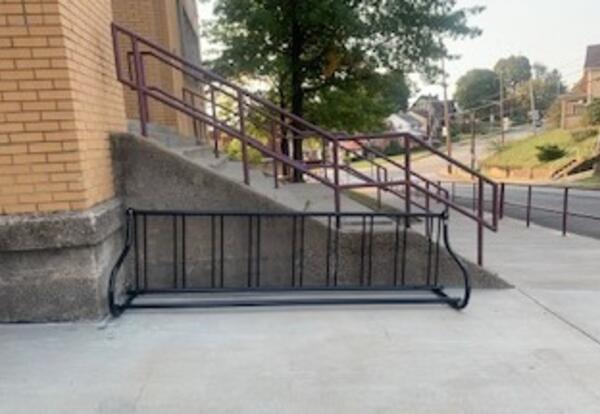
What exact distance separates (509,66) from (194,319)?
127 m

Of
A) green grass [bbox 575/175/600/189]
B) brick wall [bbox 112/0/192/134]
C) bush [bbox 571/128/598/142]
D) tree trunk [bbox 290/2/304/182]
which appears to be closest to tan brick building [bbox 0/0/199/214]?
brick wall [bbox 112/0/192/134]

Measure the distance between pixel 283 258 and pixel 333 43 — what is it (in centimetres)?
1067

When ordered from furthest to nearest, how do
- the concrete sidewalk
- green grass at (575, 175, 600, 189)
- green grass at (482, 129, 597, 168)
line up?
green grass at (482, 129, 597, 168) < green grass at (575, 175, 600, 189) < the concrete sidewalk

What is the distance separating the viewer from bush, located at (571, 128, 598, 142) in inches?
1640

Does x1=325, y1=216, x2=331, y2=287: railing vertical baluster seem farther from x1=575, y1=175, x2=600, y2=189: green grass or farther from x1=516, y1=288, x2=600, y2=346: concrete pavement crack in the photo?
x1=575, y1=175, x2=600, y2=189: green grass

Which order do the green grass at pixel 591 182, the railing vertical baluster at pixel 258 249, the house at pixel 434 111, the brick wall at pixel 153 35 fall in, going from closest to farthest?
the railing vertical baluster at pixel 258 249 → the brick wall at pixel 153 35 → the green grass at pixel 591 182 → the house at pixel 434 111

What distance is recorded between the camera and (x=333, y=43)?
1448 centimetres

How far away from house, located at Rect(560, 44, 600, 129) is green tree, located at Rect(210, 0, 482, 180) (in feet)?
139

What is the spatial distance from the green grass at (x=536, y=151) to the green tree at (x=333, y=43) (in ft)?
87.9

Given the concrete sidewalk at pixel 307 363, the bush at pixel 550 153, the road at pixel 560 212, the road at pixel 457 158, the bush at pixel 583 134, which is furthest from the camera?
the road at pixel 457 158

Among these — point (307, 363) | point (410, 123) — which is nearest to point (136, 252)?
point (307, 363)

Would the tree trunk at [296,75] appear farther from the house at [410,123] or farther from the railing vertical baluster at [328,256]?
the house at [410,123]

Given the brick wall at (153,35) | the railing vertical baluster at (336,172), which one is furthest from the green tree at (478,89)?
the railing vertical baluster at (336,172)

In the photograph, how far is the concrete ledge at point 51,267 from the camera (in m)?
3.91
